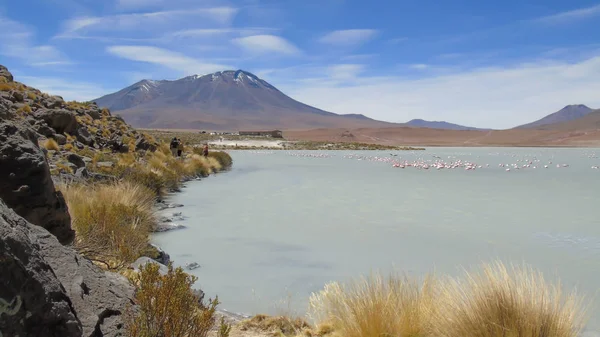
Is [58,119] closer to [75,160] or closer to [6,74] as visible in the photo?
[6,74]

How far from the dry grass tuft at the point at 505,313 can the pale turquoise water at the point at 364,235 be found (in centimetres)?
138

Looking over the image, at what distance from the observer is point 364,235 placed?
7164 millimetres

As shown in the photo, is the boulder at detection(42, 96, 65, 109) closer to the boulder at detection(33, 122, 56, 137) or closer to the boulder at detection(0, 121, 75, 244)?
the boulder at detection(33, 122, 56, 137)

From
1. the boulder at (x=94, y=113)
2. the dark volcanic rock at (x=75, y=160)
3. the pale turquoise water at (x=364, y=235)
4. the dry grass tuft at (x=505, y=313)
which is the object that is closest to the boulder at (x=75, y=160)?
the dark volcanic rock at (x=75, y=160)

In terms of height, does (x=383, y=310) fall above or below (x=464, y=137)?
below

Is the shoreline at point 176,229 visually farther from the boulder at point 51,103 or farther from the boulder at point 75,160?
the boulder at point 51,103

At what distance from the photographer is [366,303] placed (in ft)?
10.5

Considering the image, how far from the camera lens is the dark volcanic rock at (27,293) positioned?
1.64 meters

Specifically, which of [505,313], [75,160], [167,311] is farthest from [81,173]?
[505,313]

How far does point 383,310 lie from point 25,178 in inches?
94.2

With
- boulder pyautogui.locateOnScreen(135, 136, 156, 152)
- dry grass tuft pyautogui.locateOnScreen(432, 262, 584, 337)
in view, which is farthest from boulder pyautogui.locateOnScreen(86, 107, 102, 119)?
dry grass tuft pyautogui.locateOnScreen(432, 262, 584, 337)

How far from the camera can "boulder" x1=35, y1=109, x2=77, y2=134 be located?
14.1 metres

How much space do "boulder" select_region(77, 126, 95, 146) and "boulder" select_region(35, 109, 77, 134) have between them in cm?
46

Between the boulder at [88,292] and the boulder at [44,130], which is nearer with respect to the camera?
the boulder at [88,292]
